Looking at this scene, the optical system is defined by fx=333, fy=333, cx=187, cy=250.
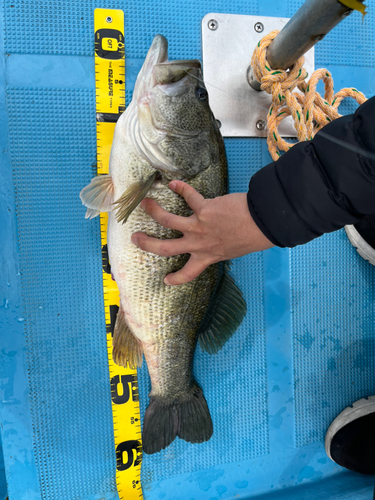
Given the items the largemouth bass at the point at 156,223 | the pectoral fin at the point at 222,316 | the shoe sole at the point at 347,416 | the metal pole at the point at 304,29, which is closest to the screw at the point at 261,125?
the metal pole at the point at 304,29

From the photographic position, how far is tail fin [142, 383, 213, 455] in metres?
1.32

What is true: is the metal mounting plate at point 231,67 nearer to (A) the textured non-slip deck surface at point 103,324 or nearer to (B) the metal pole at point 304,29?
(A) the textured non-slip deck surface at point 103,324

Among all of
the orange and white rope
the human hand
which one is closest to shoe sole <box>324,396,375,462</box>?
the human hand

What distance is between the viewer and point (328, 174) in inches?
31.9

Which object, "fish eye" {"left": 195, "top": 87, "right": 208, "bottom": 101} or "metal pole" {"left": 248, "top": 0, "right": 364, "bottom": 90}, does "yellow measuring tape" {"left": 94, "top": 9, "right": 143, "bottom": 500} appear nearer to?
"fish eye" {"left": 195, "top": 87, "right": 208, "bottom": 101}

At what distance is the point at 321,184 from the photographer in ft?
2.64

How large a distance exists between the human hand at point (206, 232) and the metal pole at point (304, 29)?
0.58m

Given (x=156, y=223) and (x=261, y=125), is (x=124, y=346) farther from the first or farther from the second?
(x=261, y=125)

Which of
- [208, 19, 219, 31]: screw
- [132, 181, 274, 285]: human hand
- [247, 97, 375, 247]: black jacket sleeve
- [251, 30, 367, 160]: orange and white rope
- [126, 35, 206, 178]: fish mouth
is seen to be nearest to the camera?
[247, 97, 375, 247]: black jacket sleeve

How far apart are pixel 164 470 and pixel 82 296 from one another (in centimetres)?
84

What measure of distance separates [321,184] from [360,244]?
0.93m

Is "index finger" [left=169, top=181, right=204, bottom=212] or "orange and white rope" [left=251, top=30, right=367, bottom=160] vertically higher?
"orange and white rope" [left=251, top=30, right=367, bottom=160]

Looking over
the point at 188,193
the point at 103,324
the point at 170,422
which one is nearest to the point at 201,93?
the point at 188,193

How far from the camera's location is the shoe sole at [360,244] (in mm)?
1580
